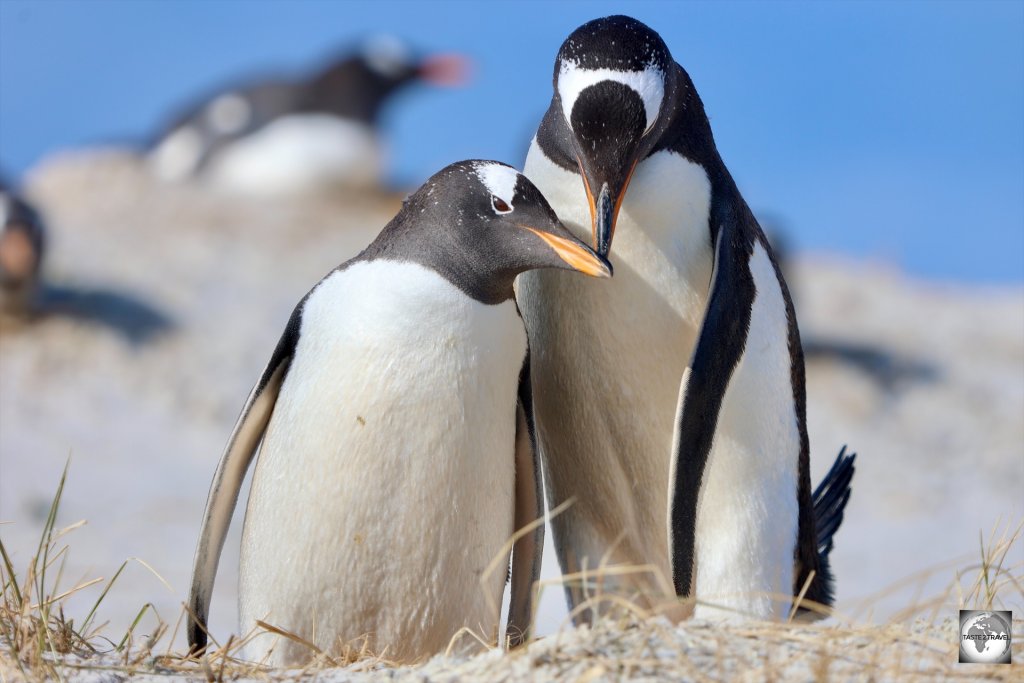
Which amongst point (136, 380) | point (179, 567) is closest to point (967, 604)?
point (179, 567)

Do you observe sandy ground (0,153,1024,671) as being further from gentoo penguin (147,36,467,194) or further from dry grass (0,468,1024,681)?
dry grass (0,468,1024,681)

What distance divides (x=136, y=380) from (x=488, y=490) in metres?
8.22

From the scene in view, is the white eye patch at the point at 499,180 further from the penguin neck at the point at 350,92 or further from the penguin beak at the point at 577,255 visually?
the penguin neck at the point at 350,92

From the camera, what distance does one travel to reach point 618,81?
3184 mm

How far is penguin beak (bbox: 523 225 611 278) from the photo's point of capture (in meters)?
3.06

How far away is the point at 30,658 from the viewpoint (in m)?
2.76

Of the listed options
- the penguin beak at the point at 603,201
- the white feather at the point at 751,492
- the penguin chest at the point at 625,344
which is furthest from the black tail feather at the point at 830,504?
the penguin beak at the point at 603,201

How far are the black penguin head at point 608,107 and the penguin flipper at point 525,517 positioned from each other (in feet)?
1.88

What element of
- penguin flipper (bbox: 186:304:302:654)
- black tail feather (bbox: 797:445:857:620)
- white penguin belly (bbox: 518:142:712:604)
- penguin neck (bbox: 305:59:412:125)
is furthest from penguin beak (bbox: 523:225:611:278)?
penguin neck (bbox: 305:59:412:125)

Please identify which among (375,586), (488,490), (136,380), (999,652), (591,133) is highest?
(136,380)

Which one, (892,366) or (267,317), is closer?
(267,317)

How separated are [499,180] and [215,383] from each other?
27.0ft

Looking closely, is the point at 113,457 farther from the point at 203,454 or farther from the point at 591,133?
the point at 591,133

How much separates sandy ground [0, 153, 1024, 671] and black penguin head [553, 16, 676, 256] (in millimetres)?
5192
